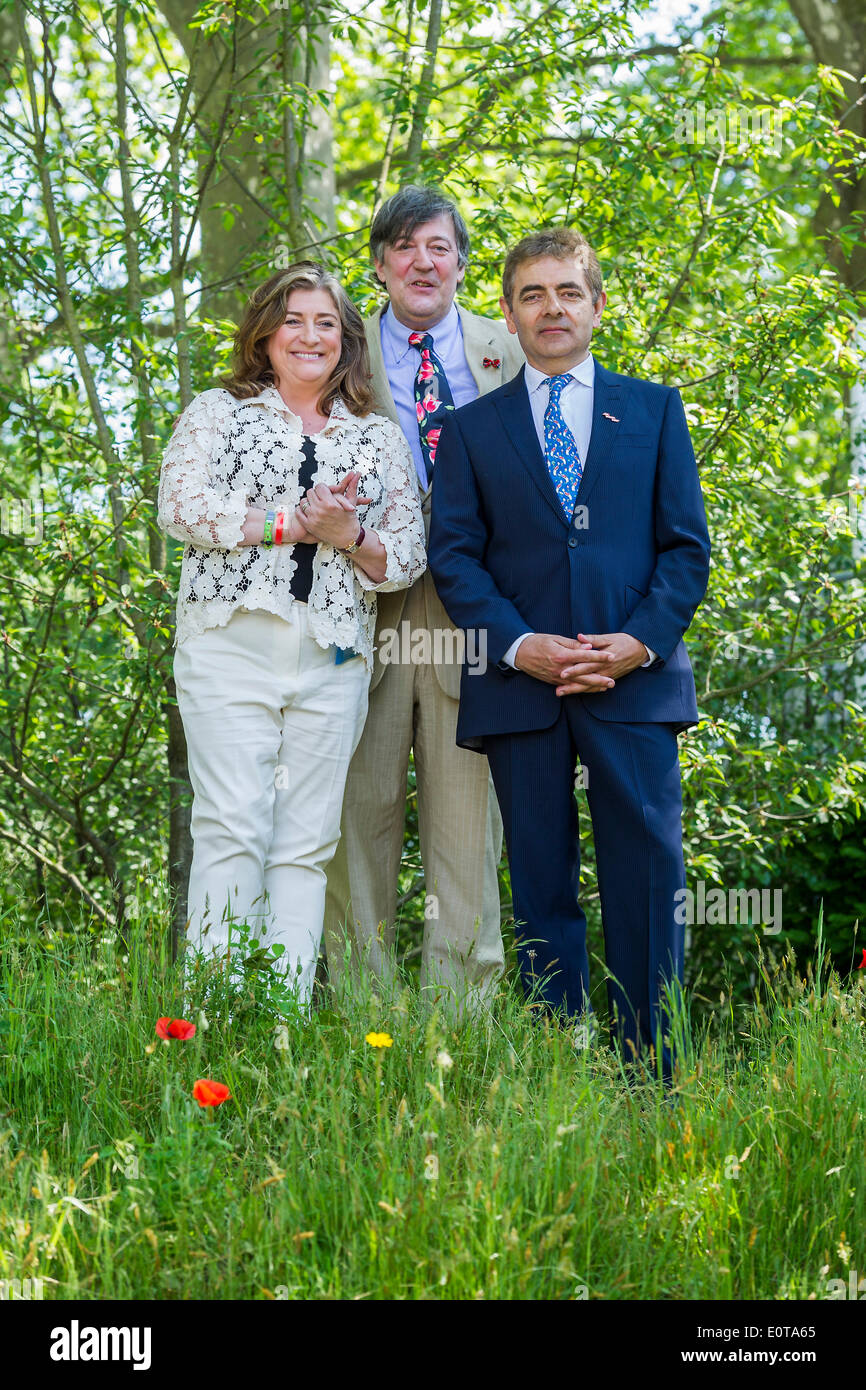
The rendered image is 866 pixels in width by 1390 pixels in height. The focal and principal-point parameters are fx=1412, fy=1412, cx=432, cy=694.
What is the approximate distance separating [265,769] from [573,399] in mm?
1390

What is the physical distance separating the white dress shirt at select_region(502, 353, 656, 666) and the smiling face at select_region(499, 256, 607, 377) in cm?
5

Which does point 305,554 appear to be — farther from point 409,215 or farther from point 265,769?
point 409,215

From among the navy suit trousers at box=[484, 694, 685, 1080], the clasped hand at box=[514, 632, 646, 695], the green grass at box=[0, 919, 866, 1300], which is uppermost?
the clasped hand at box=[514, 632, 646, 695]

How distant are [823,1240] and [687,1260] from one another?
11.1 inches

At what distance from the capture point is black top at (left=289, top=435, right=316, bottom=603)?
152 inches

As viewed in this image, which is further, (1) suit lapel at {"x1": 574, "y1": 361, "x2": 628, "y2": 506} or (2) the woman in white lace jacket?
(1) suit lapel at {"x1": 574, "y1": 361, "x2": 628, "y2": 506}

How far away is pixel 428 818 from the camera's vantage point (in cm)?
441

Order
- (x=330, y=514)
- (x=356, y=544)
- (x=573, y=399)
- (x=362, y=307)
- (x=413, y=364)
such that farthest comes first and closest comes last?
(x=362, y=307) < (x=413, y=364) < (x=573, y=399) < (x=356, y=544) < (x=330, y=514)

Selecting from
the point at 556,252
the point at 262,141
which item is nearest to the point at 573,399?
the point at 556,252

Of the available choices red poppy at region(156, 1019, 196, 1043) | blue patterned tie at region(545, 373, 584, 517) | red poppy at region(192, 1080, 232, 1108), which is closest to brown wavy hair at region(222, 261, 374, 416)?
blue patterned tie at region(545, 373, 584, 517)

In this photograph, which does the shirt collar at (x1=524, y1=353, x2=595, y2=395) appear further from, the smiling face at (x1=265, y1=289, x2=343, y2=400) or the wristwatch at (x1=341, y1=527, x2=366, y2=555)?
the wristwatch at (x1=341, y1=527, x2=366, y2=555)

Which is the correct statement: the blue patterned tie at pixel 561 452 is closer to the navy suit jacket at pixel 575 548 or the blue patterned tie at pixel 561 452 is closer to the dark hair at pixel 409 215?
the navy suit jacket at pixel 575 548

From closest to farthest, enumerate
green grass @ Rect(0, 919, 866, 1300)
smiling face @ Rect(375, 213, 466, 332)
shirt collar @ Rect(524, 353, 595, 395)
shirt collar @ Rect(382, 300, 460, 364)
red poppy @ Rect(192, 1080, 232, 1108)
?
green grass @ Rect(0, 919, 866, 1300) → red poppy @ Rect(192, 1080, 232, 1108) → shirt collar @ Rect(524, 353, 595, 395) → smiling face @ Rect(375, 213, 466, 332) → shirt collar @ Rect(382, 300, 460, 364)

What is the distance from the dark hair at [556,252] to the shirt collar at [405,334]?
0.36 m
